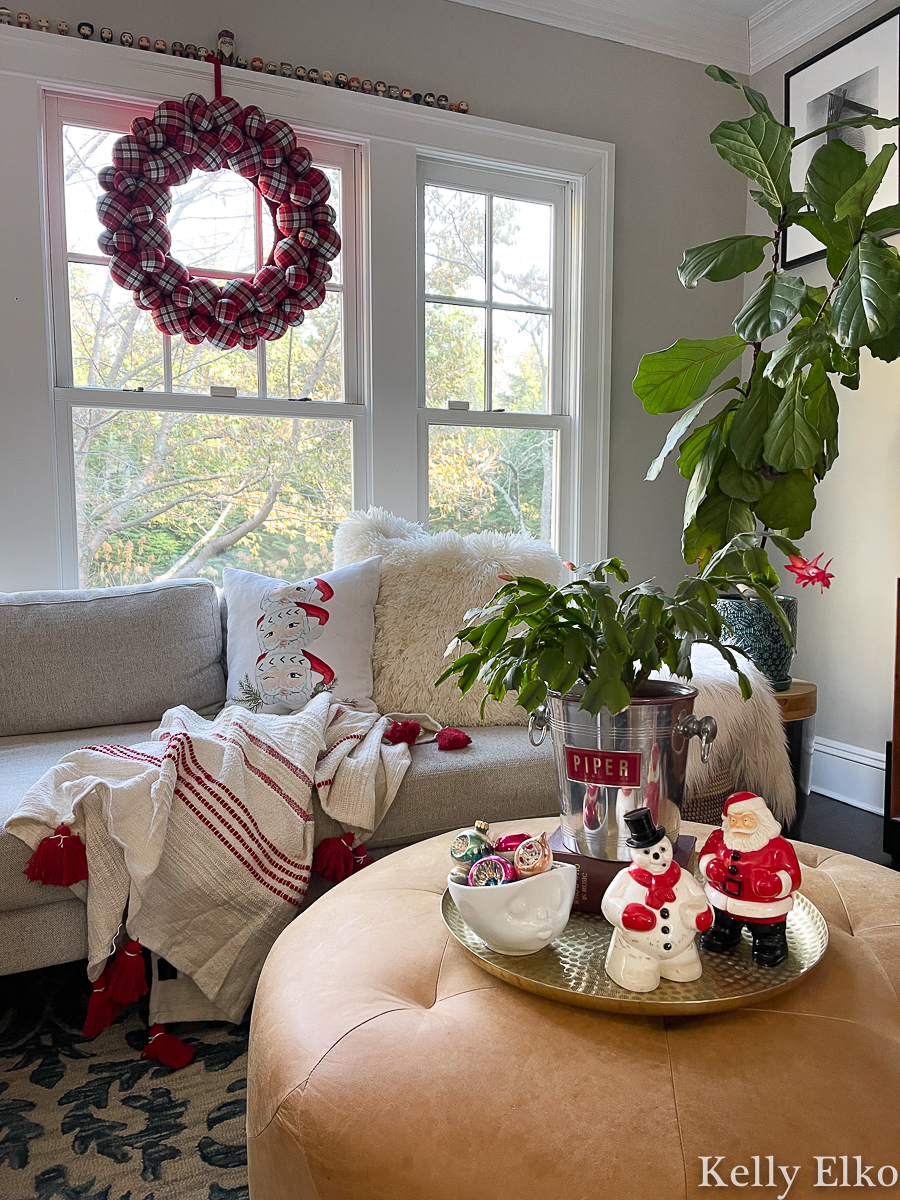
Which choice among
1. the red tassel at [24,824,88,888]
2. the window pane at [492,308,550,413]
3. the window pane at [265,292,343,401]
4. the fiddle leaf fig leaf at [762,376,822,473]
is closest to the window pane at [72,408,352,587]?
the window pane at [265,292,343,401]

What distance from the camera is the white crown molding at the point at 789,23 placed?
291 centimetres

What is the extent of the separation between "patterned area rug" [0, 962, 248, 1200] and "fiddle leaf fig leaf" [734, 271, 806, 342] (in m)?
1.47

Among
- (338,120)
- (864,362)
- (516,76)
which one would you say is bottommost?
(864,362)

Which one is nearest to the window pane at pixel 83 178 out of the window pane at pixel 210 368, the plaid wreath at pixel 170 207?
the plaid wreath at pixel 170 207

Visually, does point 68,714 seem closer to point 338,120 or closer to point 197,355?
point 197,355

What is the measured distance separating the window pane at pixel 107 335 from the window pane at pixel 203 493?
0.10m

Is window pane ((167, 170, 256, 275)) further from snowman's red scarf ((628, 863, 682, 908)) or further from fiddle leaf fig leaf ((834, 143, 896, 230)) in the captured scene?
snowman's red scarf ((628, 863, 682, 908))

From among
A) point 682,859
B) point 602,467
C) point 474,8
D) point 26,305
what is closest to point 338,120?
point 474,8

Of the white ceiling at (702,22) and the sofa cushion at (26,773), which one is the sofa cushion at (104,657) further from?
the white ceiling at (702,22)

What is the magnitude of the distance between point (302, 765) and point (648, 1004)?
103 centimetres

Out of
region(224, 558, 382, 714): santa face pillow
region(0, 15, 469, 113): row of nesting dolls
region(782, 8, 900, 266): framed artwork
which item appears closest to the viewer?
region(224, 558, 382, 714): santa face pillow

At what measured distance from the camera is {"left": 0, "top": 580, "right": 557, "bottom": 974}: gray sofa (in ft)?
6.14

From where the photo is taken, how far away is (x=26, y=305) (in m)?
2.38

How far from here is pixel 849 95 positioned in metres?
2.85
